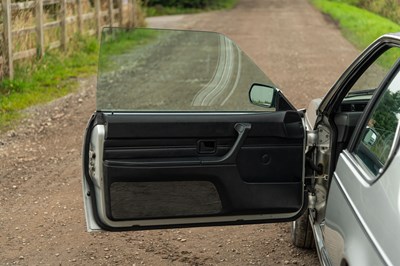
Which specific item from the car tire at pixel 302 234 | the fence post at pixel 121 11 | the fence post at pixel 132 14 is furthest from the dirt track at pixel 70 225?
the fence post at pixel 132 14

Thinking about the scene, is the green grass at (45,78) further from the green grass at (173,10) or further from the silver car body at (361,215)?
the green grass at (173,10)

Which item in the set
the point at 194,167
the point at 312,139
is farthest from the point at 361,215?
the point at 312,139

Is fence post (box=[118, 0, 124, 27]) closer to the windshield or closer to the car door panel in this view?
the windshield

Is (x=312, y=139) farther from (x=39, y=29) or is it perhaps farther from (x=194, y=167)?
(x=39, y=29)

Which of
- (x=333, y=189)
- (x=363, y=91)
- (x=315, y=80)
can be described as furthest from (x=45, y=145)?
(x=315, y=80)

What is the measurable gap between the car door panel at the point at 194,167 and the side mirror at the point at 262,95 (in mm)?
342

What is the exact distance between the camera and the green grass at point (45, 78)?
1068cm

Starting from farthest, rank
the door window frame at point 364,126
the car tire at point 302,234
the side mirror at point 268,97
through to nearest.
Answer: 1. the car tire at point 302,234
2. the side mirror at point 268,97
3. the door window frame at point 364,126

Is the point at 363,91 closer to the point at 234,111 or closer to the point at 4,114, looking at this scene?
the point at 234,111

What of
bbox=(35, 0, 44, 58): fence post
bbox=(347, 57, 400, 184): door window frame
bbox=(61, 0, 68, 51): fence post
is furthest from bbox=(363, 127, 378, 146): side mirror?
bbox=(61, 0, 68, 51): fence post

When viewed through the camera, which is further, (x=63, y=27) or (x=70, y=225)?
(x=63, y=27)

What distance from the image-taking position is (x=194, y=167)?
3900 mm

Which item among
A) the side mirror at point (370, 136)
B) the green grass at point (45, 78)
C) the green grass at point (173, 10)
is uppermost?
the side mirror at point (370, 136)

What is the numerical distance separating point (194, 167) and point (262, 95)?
0.81 meters
